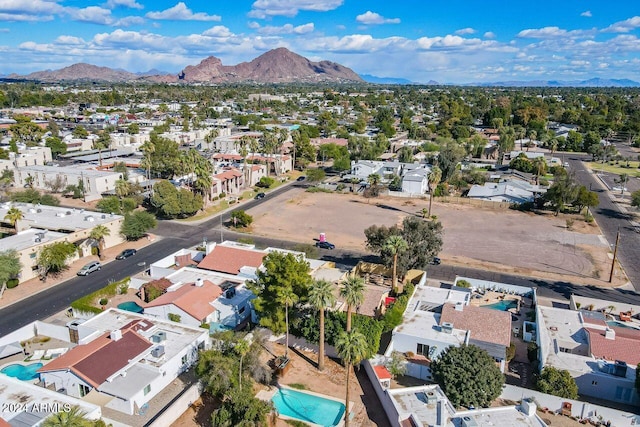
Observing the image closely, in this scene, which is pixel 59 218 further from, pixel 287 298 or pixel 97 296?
pixel 287 298

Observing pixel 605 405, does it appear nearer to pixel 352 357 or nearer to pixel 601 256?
pixel 352 357

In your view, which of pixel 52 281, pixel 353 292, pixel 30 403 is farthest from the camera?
pixel 52 281

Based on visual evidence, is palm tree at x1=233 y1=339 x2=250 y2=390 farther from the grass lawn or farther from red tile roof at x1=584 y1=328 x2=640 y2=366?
the grass lawn

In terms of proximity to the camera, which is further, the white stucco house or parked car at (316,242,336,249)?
parked car at (316,242,336,249)

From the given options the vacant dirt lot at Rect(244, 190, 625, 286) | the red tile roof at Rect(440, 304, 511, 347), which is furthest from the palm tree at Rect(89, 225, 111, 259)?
the red tile roof at Rect(440, 304, 511, 347)

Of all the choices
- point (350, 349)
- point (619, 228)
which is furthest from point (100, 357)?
point (619, 228)

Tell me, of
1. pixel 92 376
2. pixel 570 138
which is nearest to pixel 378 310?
pixel 92 376

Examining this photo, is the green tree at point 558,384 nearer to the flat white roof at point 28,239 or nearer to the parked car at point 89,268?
the parked car at point 89,268
